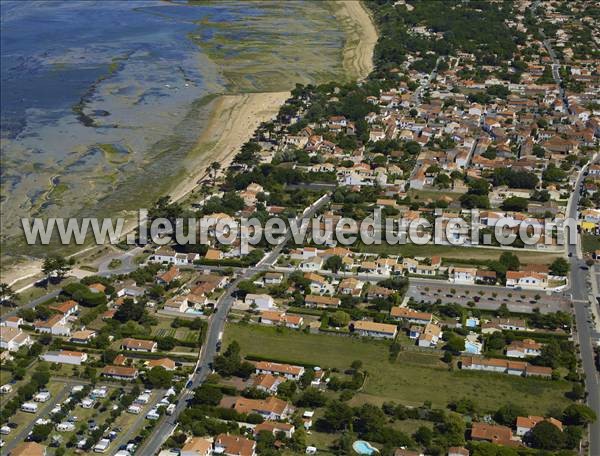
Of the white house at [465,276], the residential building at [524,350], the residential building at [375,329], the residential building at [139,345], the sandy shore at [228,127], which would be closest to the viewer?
the residential building at [524,350]

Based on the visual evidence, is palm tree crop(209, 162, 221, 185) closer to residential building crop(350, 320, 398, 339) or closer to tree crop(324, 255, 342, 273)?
tree crop(324, 255, 342, 273)

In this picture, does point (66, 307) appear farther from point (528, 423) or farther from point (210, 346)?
point (528, 423)

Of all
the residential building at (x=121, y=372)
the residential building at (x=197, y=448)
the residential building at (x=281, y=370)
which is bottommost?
the residential building at (x=121, y=372)

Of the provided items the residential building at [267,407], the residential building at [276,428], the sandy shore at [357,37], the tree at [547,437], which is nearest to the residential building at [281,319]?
the residential building at [267,407]

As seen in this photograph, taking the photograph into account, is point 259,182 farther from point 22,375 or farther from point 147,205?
point 22,375

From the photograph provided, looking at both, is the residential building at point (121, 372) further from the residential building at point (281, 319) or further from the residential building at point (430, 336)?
the residential building at point (430, 336)
